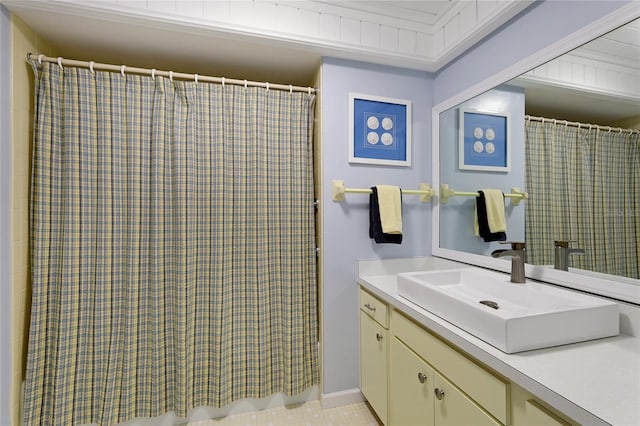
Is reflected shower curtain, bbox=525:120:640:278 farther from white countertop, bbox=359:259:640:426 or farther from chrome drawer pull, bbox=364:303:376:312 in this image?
chrome drawer pull, bbox=364:303:376:312

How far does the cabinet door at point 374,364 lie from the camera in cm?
151

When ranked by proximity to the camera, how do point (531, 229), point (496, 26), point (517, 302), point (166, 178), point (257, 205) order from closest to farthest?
point (517, 302) < point (531, 229) < point (496, 26) < point (166, 178) < point (257, 205)

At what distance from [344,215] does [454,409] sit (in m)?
1.09

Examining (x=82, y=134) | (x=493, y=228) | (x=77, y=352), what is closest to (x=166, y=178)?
(x=82, y=134)

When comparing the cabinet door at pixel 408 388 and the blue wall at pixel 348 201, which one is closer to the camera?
the cabinet door at pixel 408 388

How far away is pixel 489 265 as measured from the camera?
1.53 m

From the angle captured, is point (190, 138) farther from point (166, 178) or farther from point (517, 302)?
point (517, 302)

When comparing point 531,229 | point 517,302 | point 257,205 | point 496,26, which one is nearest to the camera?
point 517,302

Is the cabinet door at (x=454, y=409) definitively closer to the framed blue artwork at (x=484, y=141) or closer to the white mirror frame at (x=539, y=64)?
the white mirror frame at (x=539, y=64)

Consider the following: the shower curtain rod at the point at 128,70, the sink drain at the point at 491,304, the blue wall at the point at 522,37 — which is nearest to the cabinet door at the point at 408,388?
the sink drain at the point at 491,304

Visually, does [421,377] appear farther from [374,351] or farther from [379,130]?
[379,130]

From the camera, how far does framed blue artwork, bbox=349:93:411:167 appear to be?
179 cm

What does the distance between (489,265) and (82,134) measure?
2273 millimetres

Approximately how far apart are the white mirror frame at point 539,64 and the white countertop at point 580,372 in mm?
162
